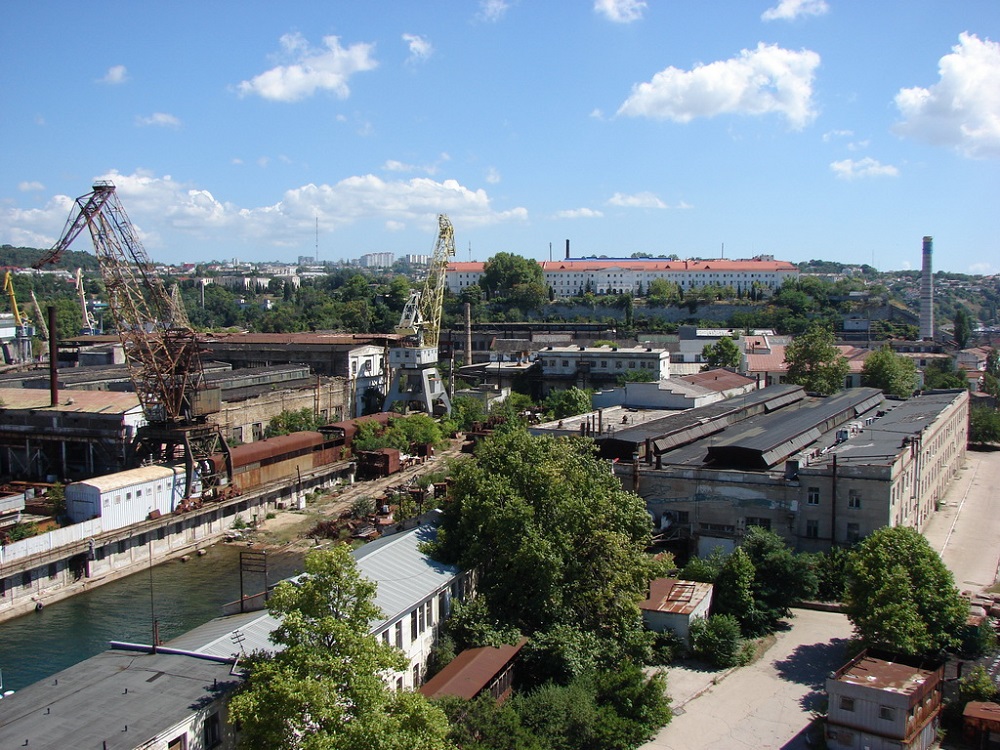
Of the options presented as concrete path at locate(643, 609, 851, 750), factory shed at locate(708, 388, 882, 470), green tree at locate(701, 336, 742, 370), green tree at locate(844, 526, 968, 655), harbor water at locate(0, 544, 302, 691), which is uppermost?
green tree at locate(701, 336, 742, 370)

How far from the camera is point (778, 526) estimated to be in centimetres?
2259

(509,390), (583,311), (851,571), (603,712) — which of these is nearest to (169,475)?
(603,712)

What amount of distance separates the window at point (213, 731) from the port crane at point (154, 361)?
19393mm

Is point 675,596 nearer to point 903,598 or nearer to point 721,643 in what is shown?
point 721,643

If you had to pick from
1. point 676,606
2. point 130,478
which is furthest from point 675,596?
point 130,478

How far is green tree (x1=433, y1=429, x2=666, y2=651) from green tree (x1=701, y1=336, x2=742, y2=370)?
40.9m

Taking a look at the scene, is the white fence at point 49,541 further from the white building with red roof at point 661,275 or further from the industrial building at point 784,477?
the white building with red roof at point 661,275

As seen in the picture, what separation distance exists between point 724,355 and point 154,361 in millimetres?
39564

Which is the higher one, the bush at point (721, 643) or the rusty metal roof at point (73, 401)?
the rusty metal roof at point (73, 401)

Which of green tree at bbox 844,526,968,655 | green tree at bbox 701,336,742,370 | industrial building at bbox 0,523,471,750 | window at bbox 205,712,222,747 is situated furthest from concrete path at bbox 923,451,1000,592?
green tree at bbox 701,336,742,370

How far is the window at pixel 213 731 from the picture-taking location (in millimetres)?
11281

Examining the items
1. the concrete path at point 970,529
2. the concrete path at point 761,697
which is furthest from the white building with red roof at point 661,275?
the concrete path at point 761,697

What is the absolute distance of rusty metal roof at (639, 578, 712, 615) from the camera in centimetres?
1825

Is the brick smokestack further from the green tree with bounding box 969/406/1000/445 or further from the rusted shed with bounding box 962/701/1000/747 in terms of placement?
the rusted shed with bounding box 962/701/1000/747
